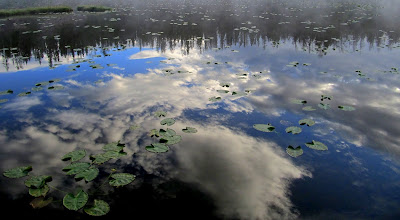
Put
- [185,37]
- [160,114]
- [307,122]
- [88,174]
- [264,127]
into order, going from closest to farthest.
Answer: [88,174] < [264,127] < [307,122] < [160,114] < [185,37]

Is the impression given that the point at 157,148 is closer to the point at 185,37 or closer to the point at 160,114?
the point at 160,114

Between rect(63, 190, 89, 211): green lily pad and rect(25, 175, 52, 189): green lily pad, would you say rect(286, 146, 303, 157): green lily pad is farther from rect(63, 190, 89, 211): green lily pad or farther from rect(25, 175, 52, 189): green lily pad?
rect(25, 175, 52, 189): green lily pad

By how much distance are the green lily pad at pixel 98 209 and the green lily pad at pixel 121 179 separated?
285 millimetres

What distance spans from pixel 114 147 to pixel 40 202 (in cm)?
107

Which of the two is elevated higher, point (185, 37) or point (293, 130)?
point (185, 37)

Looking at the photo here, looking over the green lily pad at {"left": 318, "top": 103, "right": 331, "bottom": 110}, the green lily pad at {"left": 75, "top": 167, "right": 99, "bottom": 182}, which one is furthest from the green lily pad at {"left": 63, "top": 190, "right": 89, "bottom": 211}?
the green lily pad at {"left": 318, "top": 103, "right": 331, "bottom": 110}

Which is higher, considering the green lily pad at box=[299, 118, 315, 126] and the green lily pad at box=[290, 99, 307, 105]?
the green lily pad at box=[290, 99, 307, 105]

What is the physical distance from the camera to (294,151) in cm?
330

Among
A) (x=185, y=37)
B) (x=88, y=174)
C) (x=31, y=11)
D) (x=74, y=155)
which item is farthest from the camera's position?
(x=31, y=11)

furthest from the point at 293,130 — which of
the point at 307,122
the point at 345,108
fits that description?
the point at 345,108

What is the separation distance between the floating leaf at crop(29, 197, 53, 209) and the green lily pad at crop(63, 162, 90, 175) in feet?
1.34

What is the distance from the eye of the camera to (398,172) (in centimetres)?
295

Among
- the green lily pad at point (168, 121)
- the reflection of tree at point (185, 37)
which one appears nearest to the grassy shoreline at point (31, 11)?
the reflection of tree at point (185, 37)

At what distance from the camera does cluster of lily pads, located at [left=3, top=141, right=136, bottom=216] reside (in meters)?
2.47
